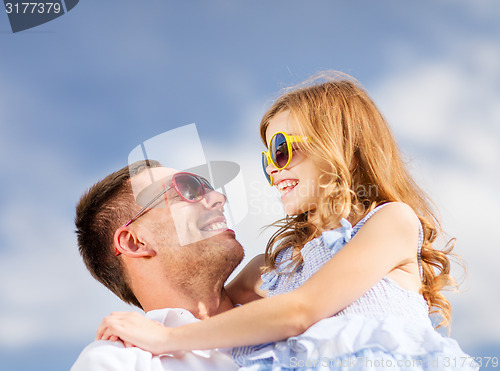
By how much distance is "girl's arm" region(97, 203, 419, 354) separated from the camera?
2.46m

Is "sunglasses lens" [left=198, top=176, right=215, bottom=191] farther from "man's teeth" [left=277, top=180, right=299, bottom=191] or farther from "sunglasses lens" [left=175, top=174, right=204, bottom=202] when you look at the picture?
"man's teeth" [left=277, top=180, right=299, bottom=191]

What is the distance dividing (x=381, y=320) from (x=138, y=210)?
2.14 m

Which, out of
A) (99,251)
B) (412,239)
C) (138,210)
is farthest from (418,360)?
(99,251)

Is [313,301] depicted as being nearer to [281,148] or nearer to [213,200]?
[281,148]

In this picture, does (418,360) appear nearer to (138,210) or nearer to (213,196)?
(213,196)

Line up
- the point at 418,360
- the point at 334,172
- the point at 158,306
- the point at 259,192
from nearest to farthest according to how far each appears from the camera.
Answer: the point at 418,360
the point at 334,172
the point at 158,306
the point at 259,192

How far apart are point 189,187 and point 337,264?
5.85ft

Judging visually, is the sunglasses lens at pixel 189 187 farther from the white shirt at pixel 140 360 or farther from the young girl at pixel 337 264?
the white shirt at pixel 140 360

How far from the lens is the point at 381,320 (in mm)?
2527

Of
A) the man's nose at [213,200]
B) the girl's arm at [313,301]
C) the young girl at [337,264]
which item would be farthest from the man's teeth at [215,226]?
the girl's arm at [313,301]

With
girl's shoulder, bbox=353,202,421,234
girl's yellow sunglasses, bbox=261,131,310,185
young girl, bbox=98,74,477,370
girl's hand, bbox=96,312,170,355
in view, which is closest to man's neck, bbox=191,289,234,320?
young girl, bbox=98,74,477,370

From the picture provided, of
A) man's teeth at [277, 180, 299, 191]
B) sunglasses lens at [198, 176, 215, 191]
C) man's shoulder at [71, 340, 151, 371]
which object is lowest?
man's shoulder at [71, 340, 151, 371]

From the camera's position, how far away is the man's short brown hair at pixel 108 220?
13.1 ft

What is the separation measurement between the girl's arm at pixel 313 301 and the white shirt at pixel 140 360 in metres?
0.07
